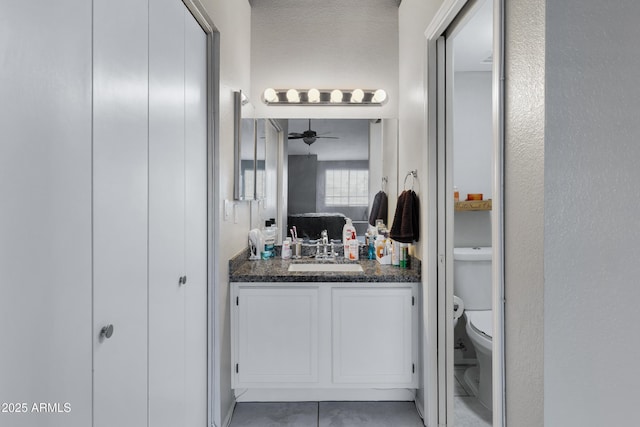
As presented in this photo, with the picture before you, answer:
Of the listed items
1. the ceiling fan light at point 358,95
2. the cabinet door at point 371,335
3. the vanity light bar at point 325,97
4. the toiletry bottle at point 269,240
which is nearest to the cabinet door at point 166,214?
the cabinet door at point 371,335

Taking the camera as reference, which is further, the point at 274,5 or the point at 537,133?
the point at 274,5

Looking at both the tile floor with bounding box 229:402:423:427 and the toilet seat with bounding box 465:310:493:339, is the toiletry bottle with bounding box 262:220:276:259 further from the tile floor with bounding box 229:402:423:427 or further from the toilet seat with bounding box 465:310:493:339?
the toilet seat with bounding box 465:310:493:339

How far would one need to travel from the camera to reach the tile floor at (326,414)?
217 cm

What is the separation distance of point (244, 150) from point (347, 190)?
851mm

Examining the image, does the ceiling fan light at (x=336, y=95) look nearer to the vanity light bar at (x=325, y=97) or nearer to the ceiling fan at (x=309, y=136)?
the vanity light bar at (x=325, y=97)

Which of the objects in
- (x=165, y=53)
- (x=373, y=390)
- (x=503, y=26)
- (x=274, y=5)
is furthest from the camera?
(x=274, y=5)

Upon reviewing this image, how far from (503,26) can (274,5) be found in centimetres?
217

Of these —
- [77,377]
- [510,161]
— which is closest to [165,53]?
[77,377]

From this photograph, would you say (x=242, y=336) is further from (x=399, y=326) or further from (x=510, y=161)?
(x=510, y=161)

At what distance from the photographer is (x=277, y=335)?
7.32ft

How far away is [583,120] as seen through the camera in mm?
982

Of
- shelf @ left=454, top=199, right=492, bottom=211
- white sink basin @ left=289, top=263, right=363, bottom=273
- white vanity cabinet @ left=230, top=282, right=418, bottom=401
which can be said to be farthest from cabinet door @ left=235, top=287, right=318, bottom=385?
shelf @ left=454, top=199, right=492, bottom=211

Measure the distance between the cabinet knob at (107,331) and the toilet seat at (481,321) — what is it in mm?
1996

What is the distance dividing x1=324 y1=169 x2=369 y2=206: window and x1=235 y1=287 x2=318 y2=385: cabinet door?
2.81 feet
